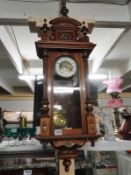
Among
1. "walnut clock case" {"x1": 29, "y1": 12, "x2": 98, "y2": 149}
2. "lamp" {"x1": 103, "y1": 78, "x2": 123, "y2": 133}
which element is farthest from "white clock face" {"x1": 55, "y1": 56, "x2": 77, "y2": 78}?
"lamp" {"x1": 103, "y1": 78, "x2": 123, "y2": 133}

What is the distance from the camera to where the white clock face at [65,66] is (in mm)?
1108

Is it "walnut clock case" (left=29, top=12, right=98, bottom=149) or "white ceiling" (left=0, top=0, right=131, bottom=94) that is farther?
"white ceiling" (left=0, top=0, right=131, bottom=94)

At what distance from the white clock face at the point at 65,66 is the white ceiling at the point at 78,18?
12.2 inches

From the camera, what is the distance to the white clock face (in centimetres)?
111

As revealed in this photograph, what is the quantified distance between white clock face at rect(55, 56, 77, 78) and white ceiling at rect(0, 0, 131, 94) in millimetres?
309

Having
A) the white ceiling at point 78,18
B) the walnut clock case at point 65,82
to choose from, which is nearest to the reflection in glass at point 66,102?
the walnut clock case at point 65,82

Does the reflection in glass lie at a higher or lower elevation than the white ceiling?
lower

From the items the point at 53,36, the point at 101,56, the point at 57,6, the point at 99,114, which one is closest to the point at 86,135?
the point at 99,114

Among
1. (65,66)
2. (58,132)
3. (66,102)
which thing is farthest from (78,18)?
(58,132)

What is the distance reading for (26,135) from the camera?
4.91ft

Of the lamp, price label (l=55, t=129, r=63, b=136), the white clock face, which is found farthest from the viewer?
the lamp

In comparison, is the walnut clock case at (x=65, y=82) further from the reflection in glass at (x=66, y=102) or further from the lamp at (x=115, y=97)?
the lamp at (x=115, y=97)

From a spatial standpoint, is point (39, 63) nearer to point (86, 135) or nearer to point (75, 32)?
point (75, 32)

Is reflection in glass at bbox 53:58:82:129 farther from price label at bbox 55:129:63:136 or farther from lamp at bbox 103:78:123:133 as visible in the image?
lamp at bbox 103:78:123:133
